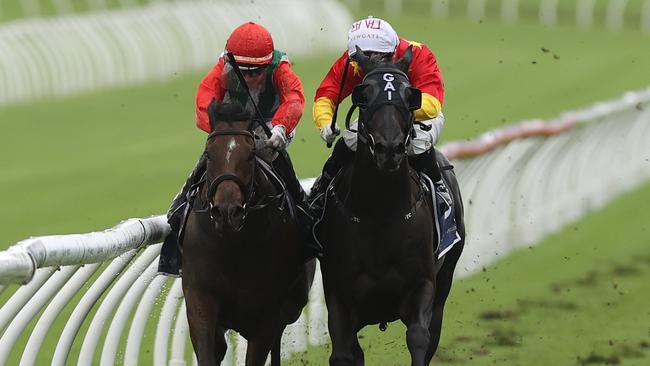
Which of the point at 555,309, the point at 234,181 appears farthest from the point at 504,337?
the point at 234,181

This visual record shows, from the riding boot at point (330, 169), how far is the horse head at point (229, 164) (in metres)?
0.89

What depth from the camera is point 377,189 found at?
6570 mm

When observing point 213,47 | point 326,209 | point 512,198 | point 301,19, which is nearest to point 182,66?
point 213,47

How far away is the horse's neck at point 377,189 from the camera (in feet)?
21.4

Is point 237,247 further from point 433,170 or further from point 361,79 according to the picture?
point 433,170

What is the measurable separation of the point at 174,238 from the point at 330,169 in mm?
795

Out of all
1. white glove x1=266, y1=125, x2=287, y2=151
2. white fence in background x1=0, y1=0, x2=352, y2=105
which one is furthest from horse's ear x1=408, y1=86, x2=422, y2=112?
white fence in background x1=0, y1=0, x2=352, y2=105

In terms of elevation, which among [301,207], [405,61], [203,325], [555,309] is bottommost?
[555,309]

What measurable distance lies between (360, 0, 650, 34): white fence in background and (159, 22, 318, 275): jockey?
994 inches

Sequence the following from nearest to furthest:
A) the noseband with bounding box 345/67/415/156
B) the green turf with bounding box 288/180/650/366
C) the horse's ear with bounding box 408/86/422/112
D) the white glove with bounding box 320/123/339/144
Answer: the noseband with bounding box 345/67/415/156
the horse's ear with bounding box 408/86/422/112
the white glove with bounding box 320/123/339/144
the green turf with bounding box 288/180/650/366

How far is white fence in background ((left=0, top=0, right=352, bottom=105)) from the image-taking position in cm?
2289

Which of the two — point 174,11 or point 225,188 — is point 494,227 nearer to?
point 225,188

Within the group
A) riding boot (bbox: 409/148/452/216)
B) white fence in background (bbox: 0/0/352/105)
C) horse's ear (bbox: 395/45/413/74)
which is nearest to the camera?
horse's ear (bbox: 395/45/413/74)

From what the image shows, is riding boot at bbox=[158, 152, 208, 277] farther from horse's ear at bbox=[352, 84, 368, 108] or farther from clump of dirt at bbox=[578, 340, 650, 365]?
clump of dirt at bbox=[578, 340, 650, 365]
